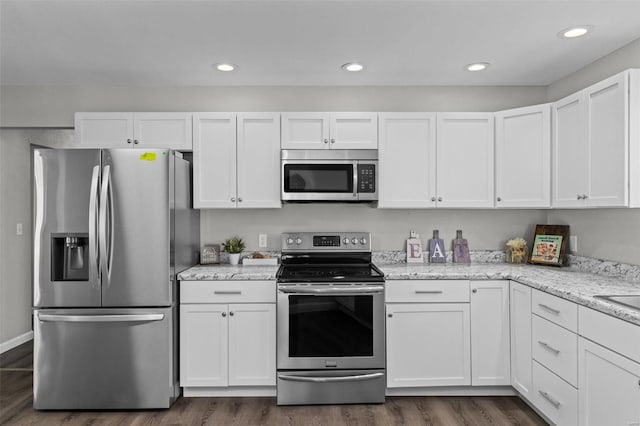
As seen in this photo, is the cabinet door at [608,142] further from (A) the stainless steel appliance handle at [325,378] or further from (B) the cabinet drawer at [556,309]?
(A) the stainless steel appliance handle at [325,378]

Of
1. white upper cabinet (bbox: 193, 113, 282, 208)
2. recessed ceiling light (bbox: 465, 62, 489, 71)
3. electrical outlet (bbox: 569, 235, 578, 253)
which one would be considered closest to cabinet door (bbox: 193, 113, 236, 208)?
white upper cabinet (bbox: 193, 113, 282, 208)

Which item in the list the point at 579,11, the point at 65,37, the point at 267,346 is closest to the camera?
the point at 579,11

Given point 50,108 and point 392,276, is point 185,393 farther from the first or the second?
point 50,108

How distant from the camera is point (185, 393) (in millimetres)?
2916

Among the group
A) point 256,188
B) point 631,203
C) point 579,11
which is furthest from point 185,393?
point 579,11

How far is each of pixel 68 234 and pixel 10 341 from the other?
209cm

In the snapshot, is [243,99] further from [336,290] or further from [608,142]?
[608,142]

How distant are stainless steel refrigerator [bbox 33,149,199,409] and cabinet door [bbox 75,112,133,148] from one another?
0.55m

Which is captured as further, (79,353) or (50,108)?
(50,108)

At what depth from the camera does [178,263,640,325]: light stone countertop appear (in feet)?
7.33

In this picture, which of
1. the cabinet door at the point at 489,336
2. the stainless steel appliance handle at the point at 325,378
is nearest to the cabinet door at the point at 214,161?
the stainless steel appliance handle at the point at 325,378

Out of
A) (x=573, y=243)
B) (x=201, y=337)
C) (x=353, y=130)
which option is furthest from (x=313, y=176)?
(x=573, y=243)

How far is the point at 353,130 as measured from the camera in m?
3.21

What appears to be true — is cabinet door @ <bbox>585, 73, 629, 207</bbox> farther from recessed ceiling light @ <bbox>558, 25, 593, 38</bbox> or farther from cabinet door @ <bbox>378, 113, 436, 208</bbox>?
cabinet door @ <bbox>378, 113, 436, 208</bbox>
